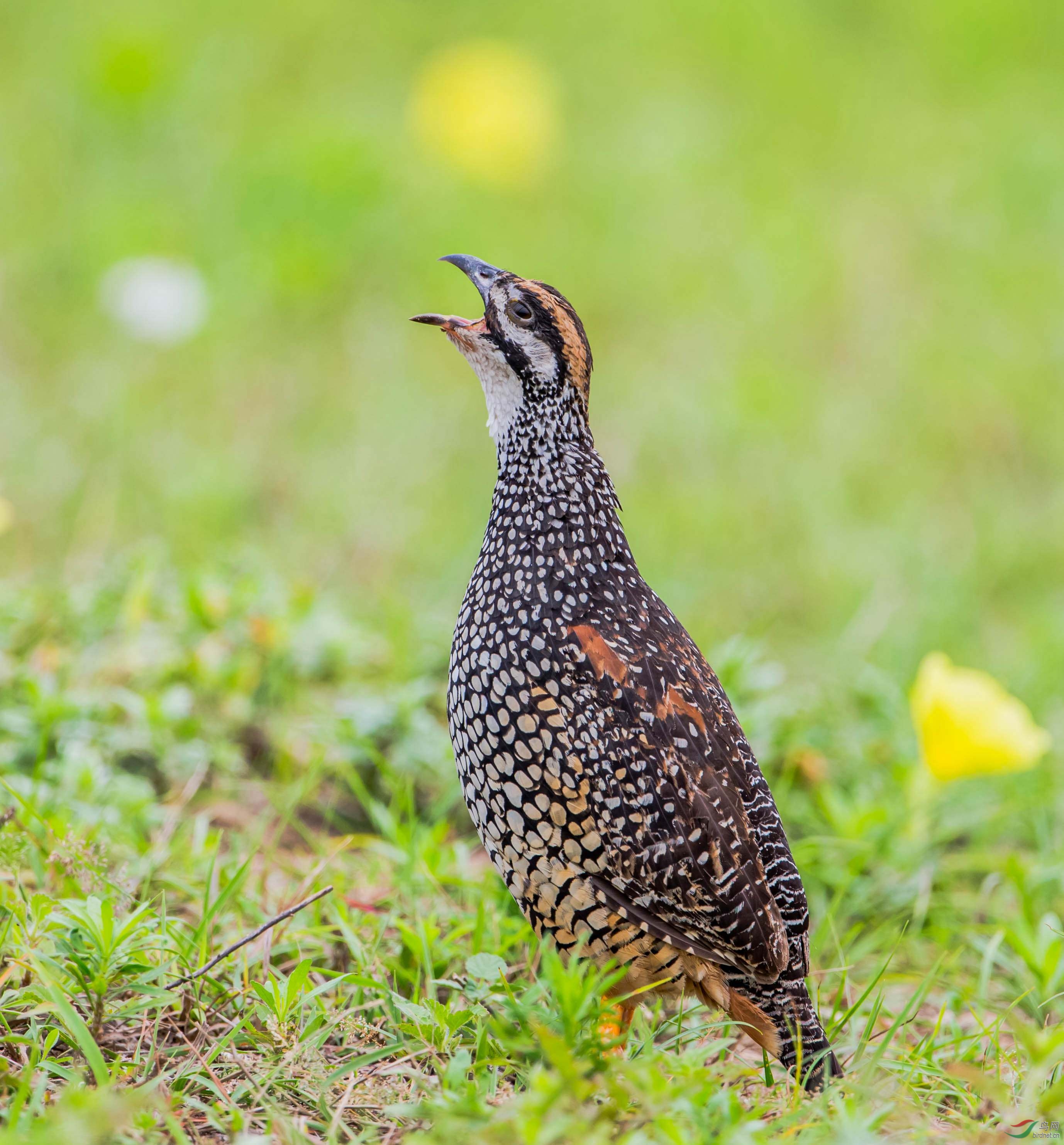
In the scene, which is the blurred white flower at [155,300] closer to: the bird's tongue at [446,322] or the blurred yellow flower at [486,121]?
the blurred yellow flower at [486,121]

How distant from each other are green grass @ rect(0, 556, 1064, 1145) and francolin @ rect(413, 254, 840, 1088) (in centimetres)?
15

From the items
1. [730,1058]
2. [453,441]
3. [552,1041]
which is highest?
[453,441]

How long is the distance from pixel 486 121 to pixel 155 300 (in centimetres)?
322

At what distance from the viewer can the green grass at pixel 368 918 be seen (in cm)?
246

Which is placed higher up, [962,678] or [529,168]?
[529,168]

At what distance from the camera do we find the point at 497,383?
328 centimetres

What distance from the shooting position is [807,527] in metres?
6.50

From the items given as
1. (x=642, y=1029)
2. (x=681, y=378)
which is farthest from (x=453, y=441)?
(x=642, y=1029)

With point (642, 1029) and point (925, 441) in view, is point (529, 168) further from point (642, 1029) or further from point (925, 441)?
point (642, 1029)

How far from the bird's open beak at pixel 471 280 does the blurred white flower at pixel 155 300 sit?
10.7ft

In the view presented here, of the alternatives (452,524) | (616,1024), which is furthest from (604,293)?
(616,1024)

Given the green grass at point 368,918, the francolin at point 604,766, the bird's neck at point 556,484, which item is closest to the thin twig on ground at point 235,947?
the green grass at point 368,918

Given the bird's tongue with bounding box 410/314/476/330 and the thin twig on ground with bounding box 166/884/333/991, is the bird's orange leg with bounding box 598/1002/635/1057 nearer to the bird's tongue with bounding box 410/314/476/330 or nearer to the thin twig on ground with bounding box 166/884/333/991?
the thin twig on ground with bounding box 166/884/333/991

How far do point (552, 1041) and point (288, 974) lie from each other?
1.22 meters
